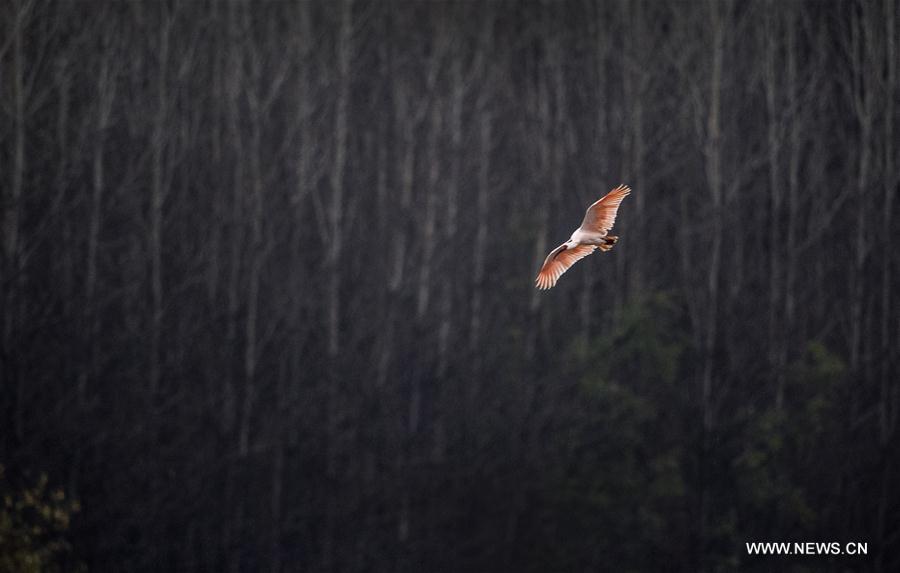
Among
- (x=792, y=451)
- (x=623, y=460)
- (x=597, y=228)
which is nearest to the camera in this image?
(x=597, y=228)

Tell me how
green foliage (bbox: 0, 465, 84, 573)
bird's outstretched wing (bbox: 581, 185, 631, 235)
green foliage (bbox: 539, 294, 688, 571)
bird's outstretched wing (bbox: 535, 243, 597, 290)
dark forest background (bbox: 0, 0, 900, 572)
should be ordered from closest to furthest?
bird's outstretched wing (bbox: 581, 185, 631, 235), bird's outstretched wing (bbox: 535, 243, 597, 290), green foliage (bbox: 0, 465, 84, 573), dark forest background (bbox: 0, 0, 900, 572), green foliage (bbox: 539, 294, 688, 571)

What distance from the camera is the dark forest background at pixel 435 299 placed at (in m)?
18.8

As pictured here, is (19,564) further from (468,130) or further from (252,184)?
(468,130)

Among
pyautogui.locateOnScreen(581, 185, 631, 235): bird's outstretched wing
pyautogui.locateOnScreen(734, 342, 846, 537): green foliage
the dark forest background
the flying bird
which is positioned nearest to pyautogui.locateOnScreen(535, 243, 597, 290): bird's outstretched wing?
the flying bird

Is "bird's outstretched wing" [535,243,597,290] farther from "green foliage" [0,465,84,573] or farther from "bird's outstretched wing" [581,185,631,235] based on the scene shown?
"green foliage" [0,465,84,573]

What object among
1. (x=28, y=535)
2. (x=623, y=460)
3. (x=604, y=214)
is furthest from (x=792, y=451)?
(x=604, y=214)

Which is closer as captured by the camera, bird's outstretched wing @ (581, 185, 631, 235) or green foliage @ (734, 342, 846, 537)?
bird's outstretched wing @ (581, 185, 631, 235)

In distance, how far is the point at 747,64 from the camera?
79.4ft

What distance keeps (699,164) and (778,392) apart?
534 centimetres

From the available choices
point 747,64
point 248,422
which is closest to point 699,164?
point 747,64

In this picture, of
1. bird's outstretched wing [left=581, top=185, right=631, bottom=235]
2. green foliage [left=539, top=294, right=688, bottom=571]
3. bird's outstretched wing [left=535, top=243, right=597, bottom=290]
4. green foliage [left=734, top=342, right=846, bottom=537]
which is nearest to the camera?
bird's outstretched wing [left=581, top=185, right=631, bottom=235]

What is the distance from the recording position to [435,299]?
25.2 m

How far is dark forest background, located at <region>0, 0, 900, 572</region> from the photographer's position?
1878 centimetres

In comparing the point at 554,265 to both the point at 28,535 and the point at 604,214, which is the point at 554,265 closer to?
the point at 604,214
